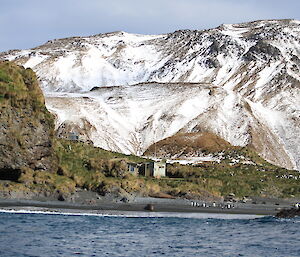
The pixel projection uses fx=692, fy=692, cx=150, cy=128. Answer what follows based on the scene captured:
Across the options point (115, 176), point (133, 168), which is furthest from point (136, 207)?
point (133, 168)

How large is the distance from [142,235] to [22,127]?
2625 cm

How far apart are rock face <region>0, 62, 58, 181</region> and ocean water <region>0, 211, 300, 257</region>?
1185cm

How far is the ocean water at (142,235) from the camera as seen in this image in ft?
138

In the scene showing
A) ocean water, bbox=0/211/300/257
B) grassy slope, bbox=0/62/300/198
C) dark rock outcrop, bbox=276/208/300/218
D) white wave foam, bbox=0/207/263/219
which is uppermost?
grassy slope, bbox=0/62/300/198

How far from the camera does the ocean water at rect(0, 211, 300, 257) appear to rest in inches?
1661

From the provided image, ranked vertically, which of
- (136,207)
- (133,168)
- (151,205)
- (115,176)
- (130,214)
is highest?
(133,168)

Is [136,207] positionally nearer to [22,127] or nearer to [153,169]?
[22,127]

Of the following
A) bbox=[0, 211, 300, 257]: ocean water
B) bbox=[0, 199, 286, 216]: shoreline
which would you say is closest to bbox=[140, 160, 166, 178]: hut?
bbox=[0, 199, 286, 216]: shoreline

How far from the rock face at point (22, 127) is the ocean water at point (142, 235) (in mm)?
11853

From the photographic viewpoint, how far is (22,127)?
236 ft

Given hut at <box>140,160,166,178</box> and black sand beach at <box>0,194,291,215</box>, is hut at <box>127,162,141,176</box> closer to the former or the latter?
hut at <box>140,160,166,178</box>

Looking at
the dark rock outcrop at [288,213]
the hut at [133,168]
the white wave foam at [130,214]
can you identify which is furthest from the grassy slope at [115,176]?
the dark rock outcrop at [288,213]

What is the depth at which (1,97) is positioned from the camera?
239 ft

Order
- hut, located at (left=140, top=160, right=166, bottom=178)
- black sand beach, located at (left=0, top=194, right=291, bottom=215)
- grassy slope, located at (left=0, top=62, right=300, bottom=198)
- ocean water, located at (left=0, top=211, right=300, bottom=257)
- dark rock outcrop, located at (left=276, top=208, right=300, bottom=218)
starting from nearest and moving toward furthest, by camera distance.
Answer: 1. ocean water, located at (left=0, top=211, right=300, bottom=257)
2. black sand beach, located at (left=0, top=194, right=291, bottom=215)
3. dark rock outcrop, located at (left=276, top=208, right=300, bottom=218)
4. grassy slope, located at (left=0, top=62, right=300, bottom=198)
5. hut, located at (left=140, top=160, right=166, bottom=178)
